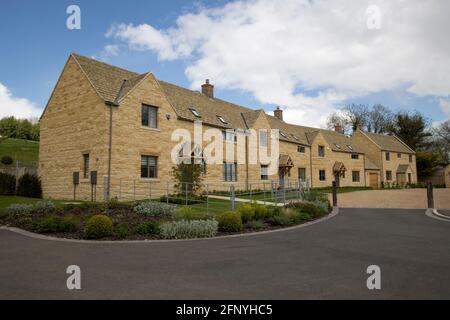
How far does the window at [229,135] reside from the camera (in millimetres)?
29547

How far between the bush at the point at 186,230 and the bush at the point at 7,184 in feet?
59.9

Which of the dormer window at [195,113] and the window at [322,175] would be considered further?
the window at [322,175]

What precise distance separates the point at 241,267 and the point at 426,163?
59741 millimetres

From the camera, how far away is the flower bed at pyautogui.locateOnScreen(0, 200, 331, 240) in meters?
10.9

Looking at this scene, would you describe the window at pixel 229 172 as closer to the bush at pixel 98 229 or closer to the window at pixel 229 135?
the window at pixel 229 135

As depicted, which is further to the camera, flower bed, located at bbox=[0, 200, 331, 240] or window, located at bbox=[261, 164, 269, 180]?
window, located at bbox=[261, 164, 269, 180]

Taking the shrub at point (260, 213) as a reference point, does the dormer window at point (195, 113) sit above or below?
above

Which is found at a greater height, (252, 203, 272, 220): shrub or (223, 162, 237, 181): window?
(223, 162, 237, 181): window

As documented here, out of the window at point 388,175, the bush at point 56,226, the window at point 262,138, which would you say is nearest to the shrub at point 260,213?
the bush at point 56,226

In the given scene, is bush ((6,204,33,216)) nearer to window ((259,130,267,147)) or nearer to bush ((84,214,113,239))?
bush ((84,214,113,239))

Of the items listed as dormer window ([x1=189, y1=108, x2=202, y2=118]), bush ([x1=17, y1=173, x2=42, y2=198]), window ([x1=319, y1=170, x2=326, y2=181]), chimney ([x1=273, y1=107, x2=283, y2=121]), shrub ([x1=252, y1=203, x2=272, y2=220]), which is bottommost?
shrub ([x1=252, y1=203, x2=272, y2=220])

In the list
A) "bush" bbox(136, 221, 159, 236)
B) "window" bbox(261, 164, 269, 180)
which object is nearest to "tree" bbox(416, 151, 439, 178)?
"window" bbox(261, 164, 269, 180)

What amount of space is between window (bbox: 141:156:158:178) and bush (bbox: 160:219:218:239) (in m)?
11.8
